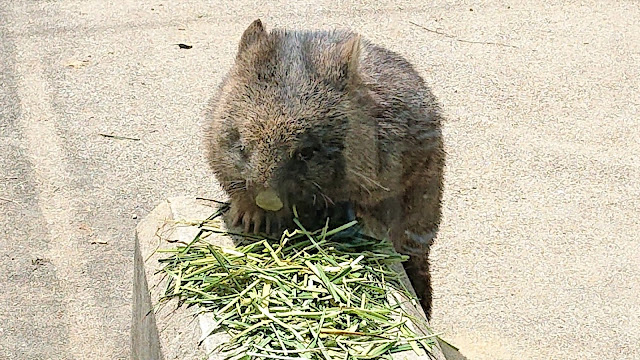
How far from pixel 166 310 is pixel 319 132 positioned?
0.77 meters

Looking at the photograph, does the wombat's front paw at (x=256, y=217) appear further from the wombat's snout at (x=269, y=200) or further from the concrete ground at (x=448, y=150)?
the concrete ground at (x=448, y=150)

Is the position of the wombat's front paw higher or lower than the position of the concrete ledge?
higher

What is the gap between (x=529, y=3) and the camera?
7.84m

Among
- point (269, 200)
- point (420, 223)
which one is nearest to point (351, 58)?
point (269, 200)

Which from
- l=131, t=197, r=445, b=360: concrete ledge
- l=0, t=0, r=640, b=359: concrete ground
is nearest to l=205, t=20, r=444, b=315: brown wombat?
l=131, t=197, r=445, b=360: concrete ledge

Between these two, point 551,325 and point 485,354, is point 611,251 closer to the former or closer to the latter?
point 551,325

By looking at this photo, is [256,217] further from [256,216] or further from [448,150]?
[448,150]

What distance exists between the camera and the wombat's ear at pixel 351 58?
3.22 m

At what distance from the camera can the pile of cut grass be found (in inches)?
107

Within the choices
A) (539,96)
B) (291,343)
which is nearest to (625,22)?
(539,96)

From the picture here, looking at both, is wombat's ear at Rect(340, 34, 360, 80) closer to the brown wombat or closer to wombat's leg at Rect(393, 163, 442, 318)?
the brown wombat

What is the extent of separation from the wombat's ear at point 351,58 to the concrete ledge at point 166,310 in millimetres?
722

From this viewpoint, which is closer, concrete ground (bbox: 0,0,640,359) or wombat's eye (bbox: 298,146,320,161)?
wombat's eye (bbox: 298,146,320,161)

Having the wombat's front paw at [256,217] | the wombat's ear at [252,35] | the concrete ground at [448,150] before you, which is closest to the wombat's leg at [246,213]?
the wombat's front paw at [256,217]
